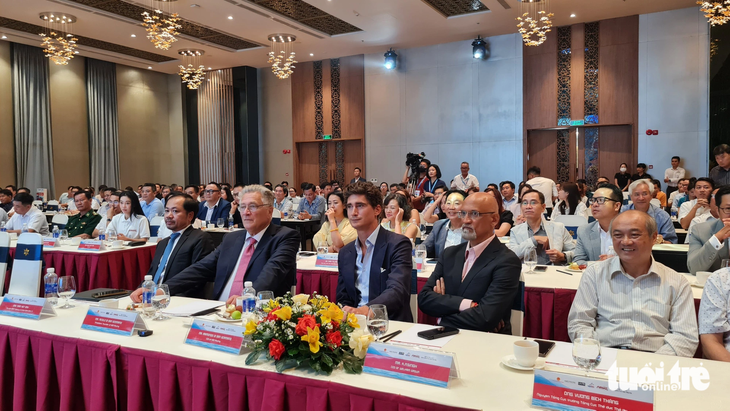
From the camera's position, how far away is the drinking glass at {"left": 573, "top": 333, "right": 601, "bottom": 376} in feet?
5.16

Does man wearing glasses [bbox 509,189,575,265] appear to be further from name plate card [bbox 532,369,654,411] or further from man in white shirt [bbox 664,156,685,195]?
man in white shirt [bbox 664,156,685,195]

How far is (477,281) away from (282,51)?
1156 centimetres

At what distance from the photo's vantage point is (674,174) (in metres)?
10.4

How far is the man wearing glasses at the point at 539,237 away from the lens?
3.94m

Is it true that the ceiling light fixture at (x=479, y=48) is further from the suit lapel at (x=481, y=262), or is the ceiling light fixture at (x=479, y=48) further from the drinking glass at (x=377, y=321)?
the drinking glass at (x=377, y=321)

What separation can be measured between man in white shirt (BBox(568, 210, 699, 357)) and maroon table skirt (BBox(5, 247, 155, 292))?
434 centimetres

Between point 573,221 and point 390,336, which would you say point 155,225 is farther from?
point 390,336

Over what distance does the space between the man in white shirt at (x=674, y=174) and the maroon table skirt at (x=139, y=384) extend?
10884mm

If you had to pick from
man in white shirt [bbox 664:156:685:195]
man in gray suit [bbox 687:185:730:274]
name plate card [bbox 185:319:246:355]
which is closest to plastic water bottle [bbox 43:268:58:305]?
name plate card [bbox 185:319:246:355]

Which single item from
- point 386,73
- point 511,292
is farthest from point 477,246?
point 386,73

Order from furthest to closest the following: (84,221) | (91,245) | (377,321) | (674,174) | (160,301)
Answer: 1. (674,174)
2. (84,221)
3. (91,245)
4. (160,301)
5. (377,321)

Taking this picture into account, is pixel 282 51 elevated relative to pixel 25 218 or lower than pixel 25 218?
elevated

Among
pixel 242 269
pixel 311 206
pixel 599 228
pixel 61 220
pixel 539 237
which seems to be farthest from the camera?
pixel 311 206

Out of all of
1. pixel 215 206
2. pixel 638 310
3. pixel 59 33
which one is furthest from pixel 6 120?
pixel 638 310
